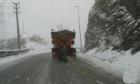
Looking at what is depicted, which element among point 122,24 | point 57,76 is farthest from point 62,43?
point 57,76

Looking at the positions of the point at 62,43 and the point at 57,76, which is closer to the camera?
the point at 57,76

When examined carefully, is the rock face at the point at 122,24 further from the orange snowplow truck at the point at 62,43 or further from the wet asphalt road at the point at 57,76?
the wet asphalt road at the point at 57,76

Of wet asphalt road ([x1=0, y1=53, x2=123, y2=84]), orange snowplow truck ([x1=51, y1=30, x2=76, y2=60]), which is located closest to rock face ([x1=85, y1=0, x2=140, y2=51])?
orange snowplow truck ([x1=51, y1=30, x2=76, y2=60])

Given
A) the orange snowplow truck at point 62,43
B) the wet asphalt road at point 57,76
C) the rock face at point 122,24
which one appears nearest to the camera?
the wet asphalt road at point 57,76

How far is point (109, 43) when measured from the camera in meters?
27.2

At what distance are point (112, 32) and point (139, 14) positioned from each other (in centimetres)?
541

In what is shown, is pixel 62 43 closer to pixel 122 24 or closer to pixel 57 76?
pixel 122 24

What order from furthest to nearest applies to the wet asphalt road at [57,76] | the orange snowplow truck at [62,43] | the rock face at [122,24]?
the orange snowplow truck at [62,43], the rock face at [122,24], the wet asphalt road at [57,76]

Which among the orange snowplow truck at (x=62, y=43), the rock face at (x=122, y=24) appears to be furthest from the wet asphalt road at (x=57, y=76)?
the orange snowplow truck at (x=62, y=43)

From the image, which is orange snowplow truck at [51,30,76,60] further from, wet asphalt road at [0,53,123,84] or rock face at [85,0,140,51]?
wet asphalt road at [0,53,123,84]

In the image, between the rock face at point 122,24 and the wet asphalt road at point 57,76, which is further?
the rock face at point 122,24

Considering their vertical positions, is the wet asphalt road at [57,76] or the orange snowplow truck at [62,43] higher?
the orange snowplow truck at [62,43]

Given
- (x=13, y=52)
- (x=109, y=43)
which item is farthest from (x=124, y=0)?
(x=13, y=52)

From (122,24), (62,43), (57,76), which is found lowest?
(57,76)
